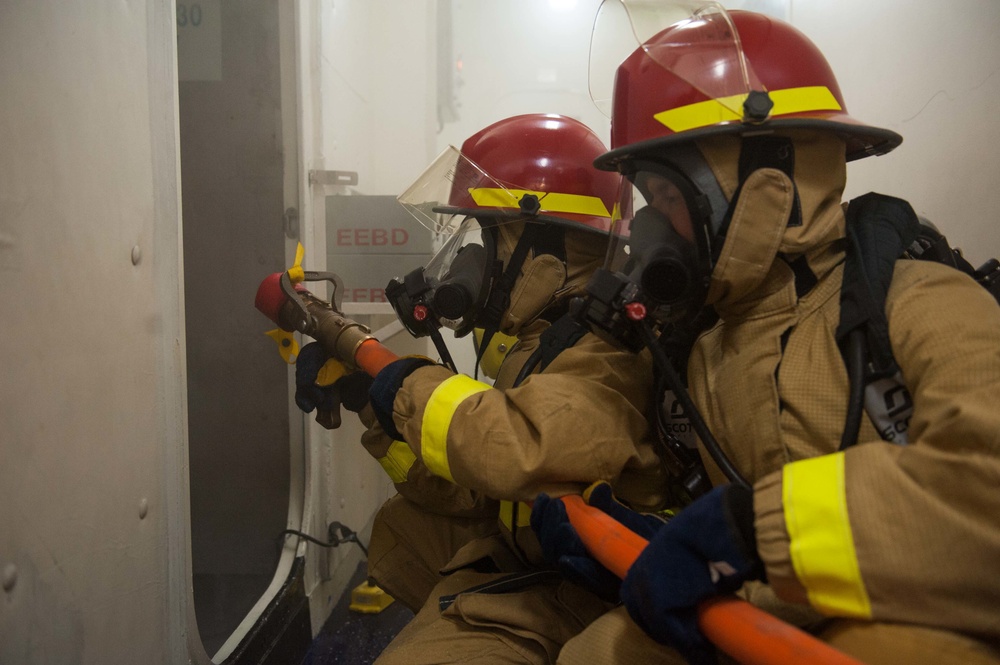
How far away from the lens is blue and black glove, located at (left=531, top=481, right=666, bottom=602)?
1.06 m

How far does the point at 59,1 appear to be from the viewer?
103 cm

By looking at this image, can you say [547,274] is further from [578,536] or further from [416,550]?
[416,550]

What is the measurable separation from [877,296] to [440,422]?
0.74m

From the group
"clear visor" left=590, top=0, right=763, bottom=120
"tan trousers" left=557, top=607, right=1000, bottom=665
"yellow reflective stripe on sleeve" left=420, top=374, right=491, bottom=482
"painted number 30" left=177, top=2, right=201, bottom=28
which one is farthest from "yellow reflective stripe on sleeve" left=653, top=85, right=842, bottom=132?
"painted number 30" left=177, top=2, right=201, bottom=28

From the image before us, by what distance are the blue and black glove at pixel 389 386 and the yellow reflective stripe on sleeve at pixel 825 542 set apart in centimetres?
79

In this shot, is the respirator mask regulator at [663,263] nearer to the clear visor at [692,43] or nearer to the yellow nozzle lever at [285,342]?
the clear visor at [692,43]

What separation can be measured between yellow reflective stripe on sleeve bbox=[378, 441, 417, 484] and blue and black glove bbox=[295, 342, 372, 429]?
148mm

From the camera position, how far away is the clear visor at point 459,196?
1640mm

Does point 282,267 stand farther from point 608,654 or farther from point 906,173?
point 906,173

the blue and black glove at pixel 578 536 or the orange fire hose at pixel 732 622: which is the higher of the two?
the orange fire hose at pixel 732 622

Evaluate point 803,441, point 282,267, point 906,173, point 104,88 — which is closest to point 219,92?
point 282,267

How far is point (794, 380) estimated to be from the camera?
1.01m

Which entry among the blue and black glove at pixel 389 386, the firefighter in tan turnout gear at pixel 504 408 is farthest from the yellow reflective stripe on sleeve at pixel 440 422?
the blue and black glove at pixel 389 386

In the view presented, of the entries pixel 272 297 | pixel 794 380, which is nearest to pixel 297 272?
pixel 272 297
